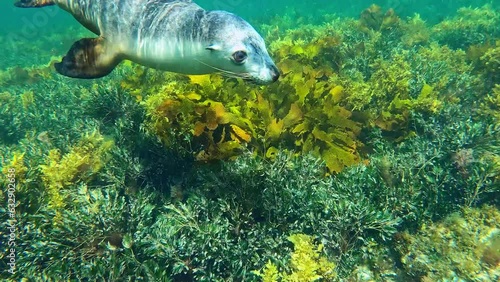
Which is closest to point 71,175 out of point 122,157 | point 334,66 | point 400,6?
point 122,157

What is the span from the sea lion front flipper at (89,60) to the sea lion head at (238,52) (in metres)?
1.07

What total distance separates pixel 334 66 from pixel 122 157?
4.54 metres

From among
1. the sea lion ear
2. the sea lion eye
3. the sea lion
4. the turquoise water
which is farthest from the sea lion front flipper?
the sea lion eye

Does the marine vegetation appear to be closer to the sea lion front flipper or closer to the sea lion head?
the sea lion head

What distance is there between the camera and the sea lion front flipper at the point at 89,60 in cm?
301

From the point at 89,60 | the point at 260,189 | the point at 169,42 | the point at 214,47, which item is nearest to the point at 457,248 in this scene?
the point at 260,189

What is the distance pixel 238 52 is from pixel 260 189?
1.40 meters

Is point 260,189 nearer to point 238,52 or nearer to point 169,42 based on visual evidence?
point 238,52

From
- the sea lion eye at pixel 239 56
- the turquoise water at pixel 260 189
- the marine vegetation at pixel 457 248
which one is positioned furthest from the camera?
the turquoise water at pixel 260 189

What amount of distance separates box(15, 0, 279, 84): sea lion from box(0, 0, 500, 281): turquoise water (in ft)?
2.52

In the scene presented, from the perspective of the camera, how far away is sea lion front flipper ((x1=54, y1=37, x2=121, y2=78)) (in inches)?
119

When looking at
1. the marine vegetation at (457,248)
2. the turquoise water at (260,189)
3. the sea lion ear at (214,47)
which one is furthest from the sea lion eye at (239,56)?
the marine vegetation at (457,248)

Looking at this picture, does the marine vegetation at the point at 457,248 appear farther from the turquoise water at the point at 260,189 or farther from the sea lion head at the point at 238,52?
the sea lion head at the point at 238,52

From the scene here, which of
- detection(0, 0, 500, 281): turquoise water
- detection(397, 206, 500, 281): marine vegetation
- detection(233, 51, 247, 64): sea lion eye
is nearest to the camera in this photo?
detection(233, 51, 247, 64): sea lion eye
